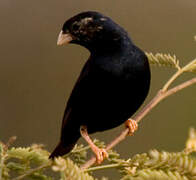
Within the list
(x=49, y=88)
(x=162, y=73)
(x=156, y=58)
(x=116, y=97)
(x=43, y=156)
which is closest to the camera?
(x=43, y=156)

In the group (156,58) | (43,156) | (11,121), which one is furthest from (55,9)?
(43,156)

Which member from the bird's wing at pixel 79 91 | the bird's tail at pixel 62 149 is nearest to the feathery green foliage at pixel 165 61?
the bird's wing at pixel 79 91

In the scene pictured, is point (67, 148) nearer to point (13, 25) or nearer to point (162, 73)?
point (162, 73)

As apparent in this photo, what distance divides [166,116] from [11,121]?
0.96 metres

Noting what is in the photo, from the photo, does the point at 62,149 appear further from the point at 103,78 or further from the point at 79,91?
the point at 103,78

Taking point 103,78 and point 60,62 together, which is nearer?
point 103,78

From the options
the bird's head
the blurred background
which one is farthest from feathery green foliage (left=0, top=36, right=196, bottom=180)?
the blurred background

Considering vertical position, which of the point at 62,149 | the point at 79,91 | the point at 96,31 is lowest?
the point at 62,149

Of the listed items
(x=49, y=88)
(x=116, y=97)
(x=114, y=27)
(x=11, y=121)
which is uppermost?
(x=114, y=27)

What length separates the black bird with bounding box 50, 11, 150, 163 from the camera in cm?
138

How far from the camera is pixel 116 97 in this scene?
138 centimetres

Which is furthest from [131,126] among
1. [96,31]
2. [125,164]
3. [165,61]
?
[125,164]

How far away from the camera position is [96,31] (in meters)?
1.47

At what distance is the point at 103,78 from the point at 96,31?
192mm
